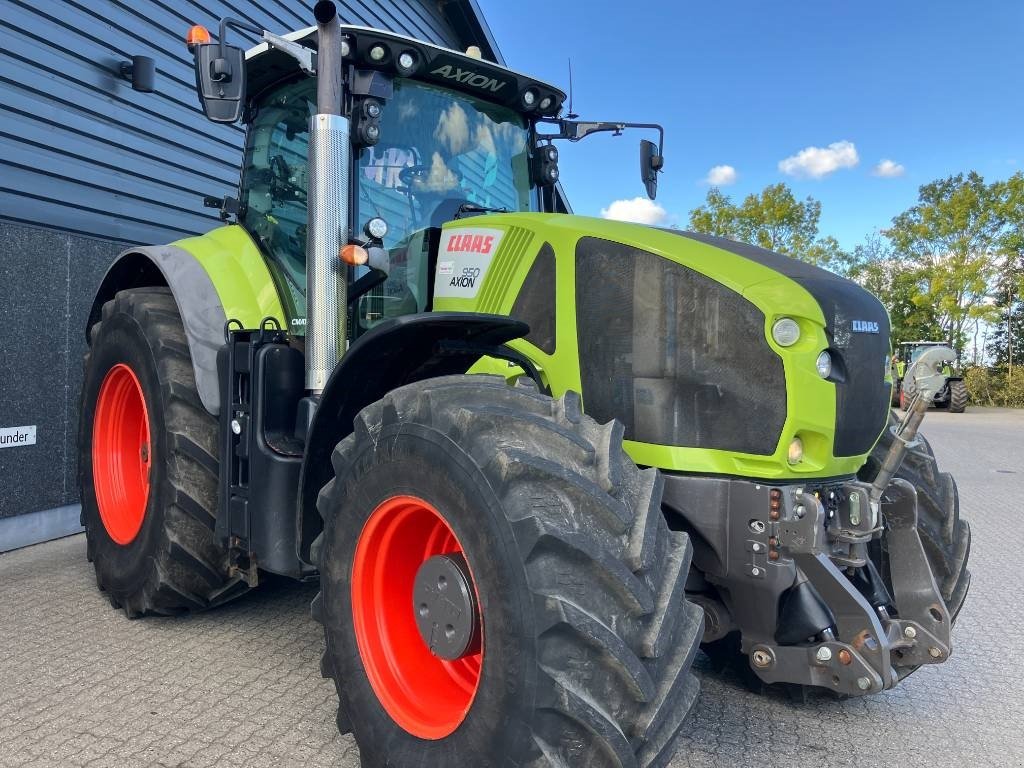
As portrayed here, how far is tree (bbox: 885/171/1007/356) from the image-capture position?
28641 mm

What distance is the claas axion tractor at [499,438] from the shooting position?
189 centimetres

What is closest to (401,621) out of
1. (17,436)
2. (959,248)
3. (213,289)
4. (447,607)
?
(447,607)

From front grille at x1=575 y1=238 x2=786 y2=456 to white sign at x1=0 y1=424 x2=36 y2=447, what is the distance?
389 cm

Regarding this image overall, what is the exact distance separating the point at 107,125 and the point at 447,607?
503 centimetres

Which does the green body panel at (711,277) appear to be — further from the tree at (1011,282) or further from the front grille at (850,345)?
the tree at (1011,282)

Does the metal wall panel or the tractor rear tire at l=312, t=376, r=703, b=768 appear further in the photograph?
the metal wall panel

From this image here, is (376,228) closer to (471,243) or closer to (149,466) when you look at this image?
(471,243)

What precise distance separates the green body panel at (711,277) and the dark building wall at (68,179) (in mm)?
3469

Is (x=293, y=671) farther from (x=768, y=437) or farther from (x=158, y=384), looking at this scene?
(x=768, y=437)

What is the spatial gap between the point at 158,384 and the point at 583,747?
245 cm

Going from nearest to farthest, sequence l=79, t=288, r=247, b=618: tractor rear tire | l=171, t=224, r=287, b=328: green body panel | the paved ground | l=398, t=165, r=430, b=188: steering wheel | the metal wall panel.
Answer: the paved ground < l=398, t=165, r=430, b=188: steering wheel < l=79, t=288, r=247, b=618: tractor rear tire < l=171, t=224, r=287, b=328: green body panel < the metal wall panel

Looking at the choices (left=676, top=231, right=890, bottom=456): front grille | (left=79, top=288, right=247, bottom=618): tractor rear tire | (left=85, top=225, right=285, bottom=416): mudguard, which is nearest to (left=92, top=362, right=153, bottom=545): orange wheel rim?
(left=79, top=288, right=247, bottom=618): tractor rear tire

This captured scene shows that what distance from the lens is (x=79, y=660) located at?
3.26 meters

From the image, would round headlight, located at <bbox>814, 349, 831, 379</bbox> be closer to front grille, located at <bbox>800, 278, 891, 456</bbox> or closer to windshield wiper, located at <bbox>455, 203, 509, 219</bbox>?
front grille, located at <bbox>800, 278, 891, 456</bbox>
